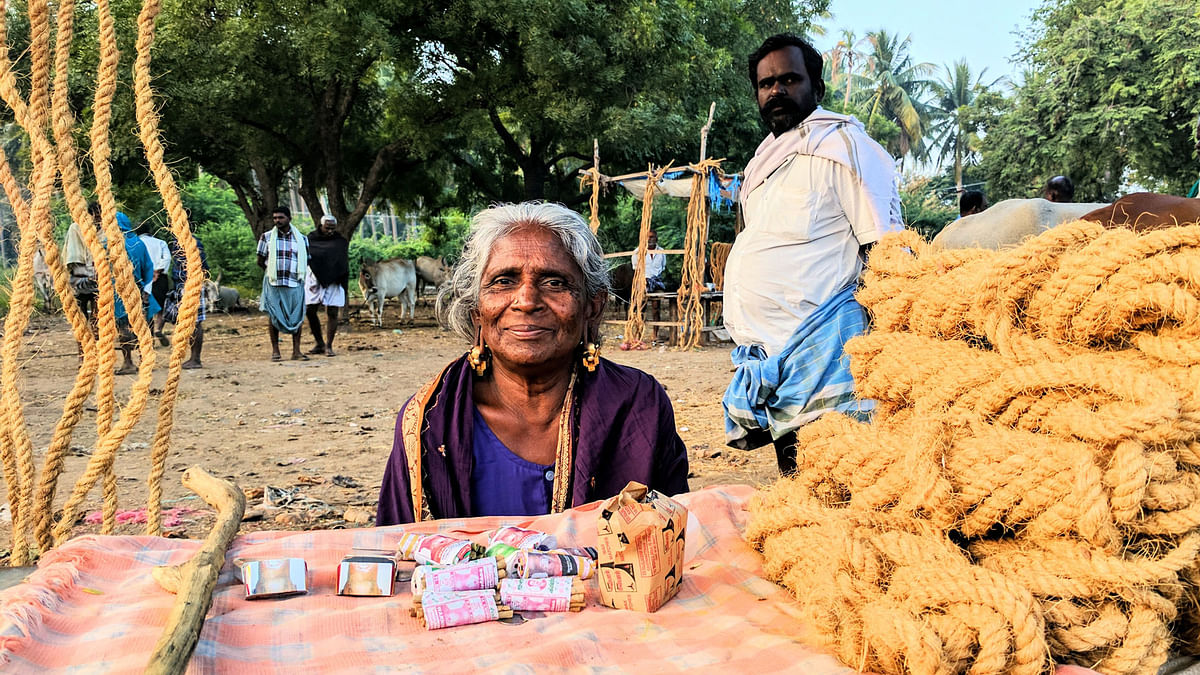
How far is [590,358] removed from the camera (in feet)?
8.51

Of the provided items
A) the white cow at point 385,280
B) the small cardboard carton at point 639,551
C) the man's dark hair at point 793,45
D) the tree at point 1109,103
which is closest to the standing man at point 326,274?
the white cow at point 385,280

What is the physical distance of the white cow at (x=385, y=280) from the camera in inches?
639

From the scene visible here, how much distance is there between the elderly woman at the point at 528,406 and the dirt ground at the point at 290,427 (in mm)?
1230

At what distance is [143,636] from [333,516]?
3.03 m

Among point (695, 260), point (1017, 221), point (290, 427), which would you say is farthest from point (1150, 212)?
point (695, 260)

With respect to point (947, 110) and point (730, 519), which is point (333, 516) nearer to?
point (730, 519)

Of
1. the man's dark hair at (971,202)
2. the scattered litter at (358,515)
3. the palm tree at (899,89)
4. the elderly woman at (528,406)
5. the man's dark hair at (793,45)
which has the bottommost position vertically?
the scattered litter at (358,515)

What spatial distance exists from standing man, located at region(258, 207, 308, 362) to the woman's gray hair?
308 inches

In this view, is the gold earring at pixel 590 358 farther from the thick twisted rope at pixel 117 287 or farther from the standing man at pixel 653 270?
the standing man at pixel 653 270

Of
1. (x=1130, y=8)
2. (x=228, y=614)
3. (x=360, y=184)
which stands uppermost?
(x=1130, y=8)

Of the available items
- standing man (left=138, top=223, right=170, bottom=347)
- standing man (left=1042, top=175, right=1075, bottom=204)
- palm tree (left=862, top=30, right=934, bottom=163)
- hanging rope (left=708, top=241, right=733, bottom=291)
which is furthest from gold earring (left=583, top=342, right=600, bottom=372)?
palm tree (left=862, top=30, right=934, bottom=163)

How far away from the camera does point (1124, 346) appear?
127 cm

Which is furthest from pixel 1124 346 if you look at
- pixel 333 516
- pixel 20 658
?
pixel 333 516

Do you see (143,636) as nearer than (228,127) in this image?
Yes
